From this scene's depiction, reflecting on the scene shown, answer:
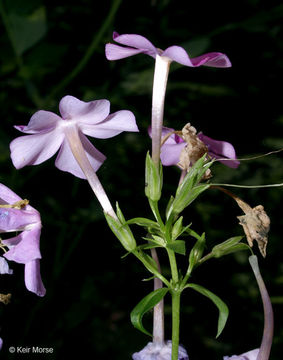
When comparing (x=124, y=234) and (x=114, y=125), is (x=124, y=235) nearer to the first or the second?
(x=124, y=234)

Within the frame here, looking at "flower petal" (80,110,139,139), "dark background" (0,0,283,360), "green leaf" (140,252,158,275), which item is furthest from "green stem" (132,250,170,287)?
"dark background" (0,0,283,360)

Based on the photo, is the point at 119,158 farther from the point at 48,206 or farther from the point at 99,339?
the point at 99,339

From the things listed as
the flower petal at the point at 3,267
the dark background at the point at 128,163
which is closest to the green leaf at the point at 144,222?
the flower petal at the point at 3,267

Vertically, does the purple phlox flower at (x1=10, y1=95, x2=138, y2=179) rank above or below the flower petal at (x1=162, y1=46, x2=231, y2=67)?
below

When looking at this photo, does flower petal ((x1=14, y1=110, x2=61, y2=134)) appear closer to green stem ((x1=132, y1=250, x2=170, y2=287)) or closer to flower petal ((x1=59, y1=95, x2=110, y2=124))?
flower petal ((x1=59, y1=95, x2=110, y2=124))

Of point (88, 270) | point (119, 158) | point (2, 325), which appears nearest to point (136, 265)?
point (88, 270)
